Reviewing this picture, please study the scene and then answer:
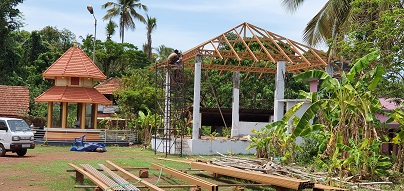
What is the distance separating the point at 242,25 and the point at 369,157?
45.3 ft

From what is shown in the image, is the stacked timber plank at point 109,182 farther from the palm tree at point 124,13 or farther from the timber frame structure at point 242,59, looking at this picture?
the palm tree at point 124,13

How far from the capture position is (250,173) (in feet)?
41.2

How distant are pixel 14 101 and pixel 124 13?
2239 cm

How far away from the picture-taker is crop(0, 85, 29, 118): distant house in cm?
3453

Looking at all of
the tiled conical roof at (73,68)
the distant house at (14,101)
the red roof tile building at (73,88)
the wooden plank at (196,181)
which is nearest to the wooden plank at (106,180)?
the wooden plank at (196,181)

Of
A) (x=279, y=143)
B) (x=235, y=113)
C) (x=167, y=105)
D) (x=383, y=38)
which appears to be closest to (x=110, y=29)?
(x=235, y=113)

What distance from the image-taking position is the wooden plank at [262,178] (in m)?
10.5

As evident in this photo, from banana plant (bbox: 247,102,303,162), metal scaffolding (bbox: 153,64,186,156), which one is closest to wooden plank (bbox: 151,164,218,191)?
banana plant (bbox: 247,102,303,162)

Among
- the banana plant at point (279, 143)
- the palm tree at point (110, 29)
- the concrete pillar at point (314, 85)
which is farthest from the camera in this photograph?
the palm tree at point (110, 29)

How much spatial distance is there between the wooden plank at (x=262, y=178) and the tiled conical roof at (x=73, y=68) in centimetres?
1835

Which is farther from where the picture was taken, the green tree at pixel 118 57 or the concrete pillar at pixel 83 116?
the green tree at pixel 118 57

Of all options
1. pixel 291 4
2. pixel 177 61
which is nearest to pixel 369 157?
pixel 291 4

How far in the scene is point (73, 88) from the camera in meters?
32.3

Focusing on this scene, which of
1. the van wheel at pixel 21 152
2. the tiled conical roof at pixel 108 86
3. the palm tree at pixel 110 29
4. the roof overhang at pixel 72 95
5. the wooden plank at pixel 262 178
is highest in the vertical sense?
the palm tree at pixel 110 29
